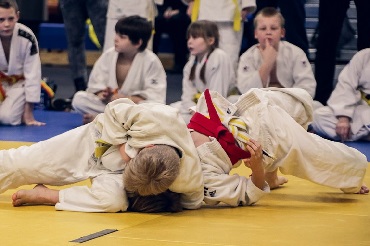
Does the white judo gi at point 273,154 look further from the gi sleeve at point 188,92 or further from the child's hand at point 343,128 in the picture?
the gi sleeve at point 188,92

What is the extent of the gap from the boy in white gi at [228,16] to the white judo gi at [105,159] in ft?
11.1

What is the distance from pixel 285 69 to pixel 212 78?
0.58 m

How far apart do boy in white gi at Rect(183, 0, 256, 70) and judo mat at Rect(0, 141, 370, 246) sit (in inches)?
129

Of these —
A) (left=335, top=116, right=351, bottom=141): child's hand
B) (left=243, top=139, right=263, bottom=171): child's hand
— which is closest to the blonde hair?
(left=243, top=139, right=263, bottom=171): child's hand

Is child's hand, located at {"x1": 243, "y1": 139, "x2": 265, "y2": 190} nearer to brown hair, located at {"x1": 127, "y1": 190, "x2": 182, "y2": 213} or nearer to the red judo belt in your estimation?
the red judo belt

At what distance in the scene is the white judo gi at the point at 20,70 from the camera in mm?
7543

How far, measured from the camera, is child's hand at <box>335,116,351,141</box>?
6.97 meters

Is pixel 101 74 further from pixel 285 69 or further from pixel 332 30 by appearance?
pixel 332 30

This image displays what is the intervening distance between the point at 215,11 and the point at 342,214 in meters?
3.69

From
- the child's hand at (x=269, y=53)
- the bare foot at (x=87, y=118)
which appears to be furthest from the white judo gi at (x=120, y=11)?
the child's hand at (x=269, y=53)

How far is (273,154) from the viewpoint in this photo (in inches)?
171

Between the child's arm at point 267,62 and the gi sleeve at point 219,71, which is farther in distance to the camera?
the gi sleeve at point 219,71

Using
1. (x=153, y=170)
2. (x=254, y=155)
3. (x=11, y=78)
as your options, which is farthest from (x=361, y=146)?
(x=153, y=170)

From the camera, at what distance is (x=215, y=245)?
353 cm
